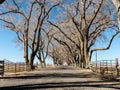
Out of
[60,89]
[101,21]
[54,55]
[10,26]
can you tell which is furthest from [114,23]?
[54,55]

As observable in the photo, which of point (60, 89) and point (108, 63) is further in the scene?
point (108, 63)

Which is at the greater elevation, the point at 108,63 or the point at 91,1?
the point at 91,1

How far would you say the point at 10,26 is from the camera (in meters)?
59.4

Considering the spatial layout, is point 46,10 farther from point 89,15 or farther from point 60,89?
point 60,89

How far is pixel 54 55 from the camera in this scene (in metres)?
138

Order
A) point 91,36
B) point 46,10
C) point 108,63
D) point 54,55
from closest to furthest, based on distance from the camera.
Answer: point 108,63 → point 46,10 → point 91,36 → point 54,55

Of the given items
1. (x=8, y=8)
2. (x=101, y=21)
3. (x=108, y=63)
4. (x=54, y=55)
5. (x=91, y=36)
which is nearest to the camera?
(x=108, y=63)

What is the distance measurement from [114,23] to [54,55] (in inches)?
3083

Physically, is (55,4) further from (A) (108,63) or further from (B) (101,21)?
(A) (108,63)

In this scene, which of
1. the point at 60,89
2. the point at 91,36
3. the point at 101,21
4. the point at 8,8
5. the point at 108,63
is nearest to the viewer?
the point at 60,89

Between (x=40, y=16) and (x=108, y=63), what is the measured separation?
45.6ft

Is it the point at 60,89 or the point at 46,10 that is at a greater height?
the point at 46,10

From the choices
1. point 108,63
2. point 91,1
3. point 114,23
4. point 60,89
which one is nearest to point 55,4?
point 91,1

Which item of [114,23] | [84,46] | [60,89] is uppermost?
[114,23]
